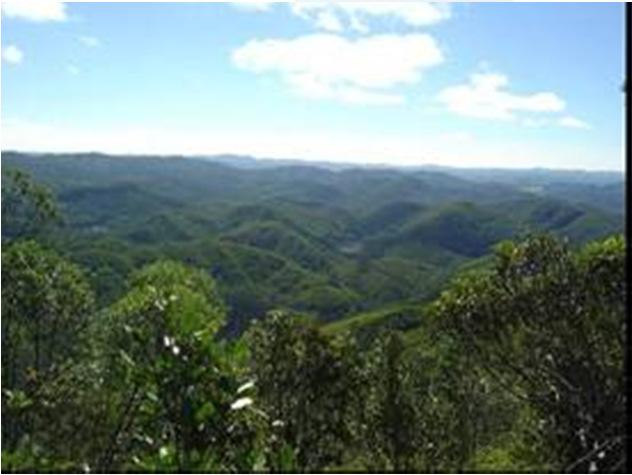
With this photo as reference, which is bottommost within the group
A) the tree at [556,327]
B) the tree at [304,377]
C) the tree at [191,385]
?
the tree at [304,377]

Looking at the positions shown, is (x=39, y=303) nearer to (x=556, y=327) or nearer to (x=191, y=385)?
(x=556, y=327)

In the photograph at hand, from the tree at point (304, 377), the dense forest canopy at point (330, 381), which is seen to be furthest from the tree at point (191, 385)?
the tree at point (304, 377)

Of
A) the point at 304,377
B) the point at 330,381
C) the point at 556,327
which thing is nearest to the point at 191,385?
the point at 556,327

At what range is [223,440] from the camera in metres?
6.54

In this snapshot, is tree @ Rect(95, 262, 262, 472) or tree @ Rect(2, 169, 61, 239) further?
tree @ Rect(2, 169, 61, 239)

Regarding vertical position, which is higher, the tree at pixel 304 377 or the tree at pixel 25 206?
the tree at pixel 25 206

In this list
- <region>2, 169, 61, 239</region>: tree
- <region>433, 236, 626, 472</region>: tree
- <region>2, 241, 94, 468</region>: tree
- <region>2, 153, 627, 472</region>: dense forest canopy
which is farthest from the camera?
<region>2, 169, 61, 239</region>: tree

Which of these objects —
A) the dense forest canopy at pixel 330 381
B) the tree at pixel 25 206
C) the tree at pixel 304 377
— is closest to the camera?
the dense forest canopy at pixel 330 381

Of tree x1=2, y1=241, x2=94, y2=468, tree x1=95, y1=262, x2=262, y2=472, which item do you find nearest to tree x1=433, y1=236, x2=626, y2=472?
tree x1=95, y1=262, x2=262, y2=472

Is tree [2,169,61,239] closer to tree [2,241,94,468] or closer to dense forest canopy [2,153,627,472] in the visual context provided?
dense forest canopy [2,153,627,472]

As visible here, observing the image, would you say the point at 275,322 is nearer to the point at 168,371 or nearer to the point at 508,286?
the point at 508,286

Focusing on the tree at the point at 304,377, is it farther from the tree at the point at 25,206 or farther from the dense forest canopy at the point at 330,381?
the tree at the point at 25,206

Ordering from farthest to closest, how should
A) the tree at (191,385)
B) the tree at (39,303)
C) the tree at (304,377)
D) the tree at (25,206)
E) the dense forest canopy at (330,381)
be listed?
the tree at (25,206) → the tree at (39,303) → the tree at (304,377) → the dense forest canopy at (330,381) → the tree at (191,385)

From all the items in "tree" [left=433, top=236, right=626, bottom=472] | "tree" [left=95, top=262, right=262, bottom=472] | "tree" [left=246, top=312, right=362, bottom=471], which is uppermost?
"tree" [left=95, top=262, right=262, bottom=472]
